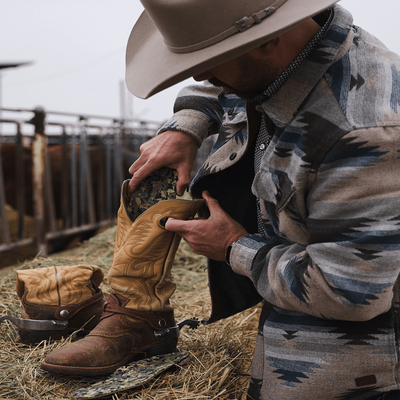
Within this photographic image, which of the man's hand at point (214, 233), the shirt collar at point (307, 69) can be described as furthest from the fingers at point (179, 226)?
the shirt collar at point (307, 69)

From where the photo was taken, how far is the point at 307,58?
112cm

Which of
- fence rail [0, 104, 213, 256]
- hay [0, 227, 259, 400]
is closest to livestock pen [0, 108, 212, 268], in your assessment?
fence rail [0, 104, 213, 256]

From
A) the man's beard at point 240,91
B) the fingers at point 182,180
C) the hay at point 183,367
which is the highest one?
the man's beard at point 240,91

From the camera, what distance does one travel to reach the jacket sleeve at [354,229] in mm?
975

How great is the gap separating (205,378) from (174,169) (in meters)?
0.71

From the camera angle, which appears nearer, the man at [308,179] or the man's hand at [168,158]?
the man at [308,179]

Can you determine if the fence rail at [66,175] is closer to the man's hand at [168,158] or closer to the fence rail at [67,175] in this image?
the fence rail at [67,175]

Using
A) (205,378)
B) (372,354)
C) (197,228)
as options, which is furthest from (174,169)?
(372,354)

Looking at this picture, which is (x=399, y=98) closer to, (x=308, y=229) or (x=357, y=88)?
(x=357, y=88)

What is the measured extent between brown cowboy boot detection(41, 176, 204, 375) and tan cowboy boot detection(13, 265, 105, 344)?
0.23m

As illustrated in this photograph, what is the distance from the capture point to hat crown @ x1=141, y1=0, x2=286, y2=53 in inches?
39.1

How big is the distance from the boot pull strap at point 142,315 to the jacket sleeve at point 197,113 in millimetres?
647

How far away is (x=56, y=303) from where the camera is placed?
1.67 m

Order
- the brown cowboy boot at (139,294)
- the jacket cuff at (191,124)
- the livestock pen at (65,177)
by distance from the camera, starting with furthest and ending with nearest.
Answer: the livestock pen at (65,177) → the jacket cuff at (191,124) → the brown cowboy boot at (139,294)
